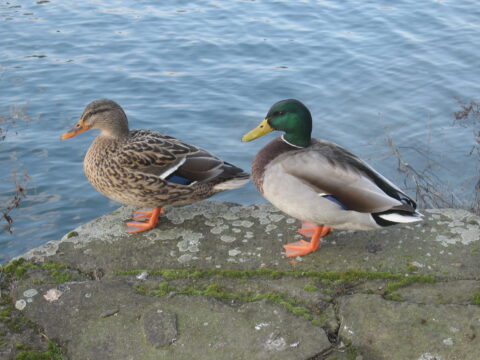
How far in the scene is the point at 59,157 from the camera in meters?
7.21

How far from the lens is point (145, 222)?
14.3 ft

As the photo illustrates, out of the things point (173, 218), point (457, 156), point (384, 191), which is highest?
point (384, 191)

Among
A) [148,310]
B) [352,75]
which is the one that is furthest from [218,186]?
[352,75]

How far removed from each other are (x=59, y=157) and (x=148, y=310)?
173 inches

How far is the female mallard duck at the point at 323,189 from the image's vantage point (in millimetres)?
3607

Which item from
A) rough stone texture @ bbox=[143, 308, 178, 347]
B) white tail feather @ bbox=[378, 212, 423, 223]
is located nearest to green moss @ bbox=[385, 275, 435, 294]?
white tail feather @ bbox=[378, 212, 423, 223]

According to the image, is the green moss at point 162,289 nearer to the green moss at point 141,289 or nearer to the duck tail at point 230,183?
the green moss at point 141,289

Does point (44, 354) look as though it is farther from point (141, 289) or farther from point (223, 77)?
point (223, 77)

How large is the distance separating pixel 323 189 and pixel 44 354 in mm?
1734

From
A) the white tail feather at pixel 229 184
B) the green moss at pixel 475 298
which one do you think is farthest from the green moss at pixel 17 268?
the green moss at pixel 475 298

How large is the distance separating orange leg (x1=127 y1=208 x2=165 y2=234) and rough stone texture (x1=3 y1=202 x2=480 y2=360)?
61 millimetres

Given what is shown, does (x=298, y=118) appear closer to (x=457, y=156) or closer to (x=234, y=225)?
(x=234, y=225)

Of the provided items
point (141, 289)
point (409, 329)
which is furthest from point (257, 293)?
point (409, 329)

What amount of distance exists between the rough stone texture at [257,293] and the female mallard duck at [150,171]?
17cm
